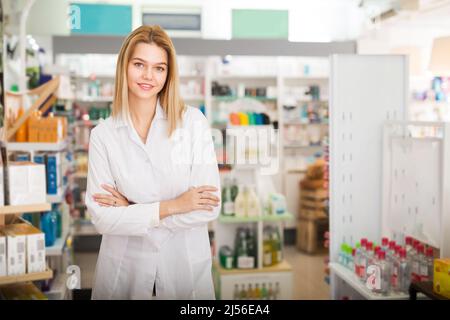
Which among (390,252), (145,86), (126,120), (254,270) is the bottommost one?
(254,270)

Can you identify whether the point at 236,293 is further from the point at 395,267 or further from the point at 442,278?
the point at 442,278

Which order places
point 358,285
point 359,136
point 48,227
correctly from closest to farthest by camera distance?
point 358,285
point 359,136
point 48,227

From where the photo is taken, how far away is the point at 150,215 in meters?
2.10

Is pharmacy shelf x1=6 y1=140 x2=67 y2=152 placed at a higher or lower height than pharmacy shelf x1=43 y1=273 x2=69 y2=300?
higher

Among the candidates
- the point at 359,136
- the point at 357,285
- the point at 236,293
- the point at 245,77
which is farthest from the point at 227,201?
the point at 245,77

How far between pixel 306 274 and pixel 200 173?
3449mm

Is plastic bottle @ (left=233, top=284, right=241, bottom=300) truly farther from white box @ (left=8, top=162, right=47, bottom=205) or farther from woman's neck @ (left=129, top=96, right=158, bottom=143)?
woman's neck @ (left=129, top=96, right=158, bottom=143)

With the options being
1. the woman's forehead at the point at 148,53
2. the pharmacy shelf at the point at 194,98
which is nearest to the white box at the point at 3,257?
the woman's forehead at the point at 148,53

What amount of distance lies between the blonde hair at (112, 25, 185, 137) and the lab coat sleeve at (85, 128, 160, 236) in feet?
0.66

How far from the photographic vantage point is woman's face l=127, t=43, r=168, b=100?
2.13 meters

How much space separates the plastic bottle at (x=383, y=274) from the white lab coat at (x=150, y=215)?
108 centimetres

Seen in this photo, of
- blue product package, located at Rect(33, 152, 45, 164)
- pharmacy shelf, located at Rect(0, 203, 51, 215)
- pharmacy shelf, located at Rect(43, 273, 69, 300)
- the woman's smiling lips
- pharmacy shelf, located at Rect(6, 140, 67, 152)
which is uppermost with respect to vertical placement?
the woman's smiling lips

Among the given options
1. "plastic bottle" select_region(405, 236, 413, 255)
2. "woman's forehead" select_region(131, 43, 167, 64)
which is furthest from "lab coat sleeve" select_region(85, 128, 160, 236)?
"plastic bottle" select_region(405, 236, 413, 255)
